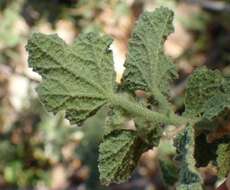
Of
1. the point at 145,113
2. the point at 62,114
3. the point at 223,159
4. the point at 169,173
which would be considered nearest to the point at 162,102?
the point at 145,113

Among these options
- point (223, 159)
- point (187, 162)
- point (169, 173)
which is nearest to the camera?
point (187, 162)

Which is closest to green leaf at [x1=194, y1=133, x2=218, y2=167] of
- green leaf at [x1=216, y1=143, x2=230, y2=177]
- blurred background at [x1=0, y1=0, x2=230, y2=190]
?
green leaf at [x1=216, y1=143, x2=230, y2=177]

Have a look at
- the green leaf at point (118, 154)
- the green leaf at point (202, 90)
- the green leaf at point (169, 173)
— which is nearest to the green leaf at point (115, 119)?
the green leaf at point (118, 154)

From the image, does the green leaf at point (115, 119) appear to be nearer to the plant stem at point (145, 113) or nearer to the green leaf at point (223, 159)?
the plant stem at point (145, 113)

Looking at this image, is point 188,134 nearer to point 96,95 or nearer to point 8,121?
point 96,95

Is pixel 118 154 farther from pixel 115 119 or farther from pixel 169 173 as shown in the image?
pixel 169 173
